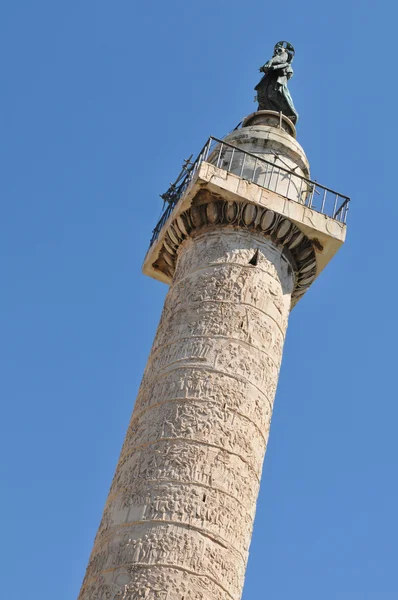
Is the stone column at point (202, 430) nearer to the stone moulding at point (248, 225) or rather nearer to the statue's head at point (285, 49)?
the stone moulding at point (248, 225)

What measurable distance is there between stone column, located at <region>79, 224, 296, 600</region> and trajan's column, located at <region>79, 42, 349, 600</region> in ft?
0.04

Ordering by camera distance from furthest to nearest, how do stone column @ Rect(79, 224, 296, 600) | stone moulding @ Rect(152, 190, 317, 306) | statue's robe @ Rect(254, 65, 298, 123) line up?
statue's robe @ Rect(254, 65, 298, 123)
stone moulding @ Rect(152, 190, 317, 306)
stone column @ Rect(79, 224, 296, 600)

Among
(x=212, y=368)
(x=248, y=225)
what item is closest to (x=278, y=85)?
(x=248, y=225)

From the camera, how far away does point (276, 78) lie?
11758mm

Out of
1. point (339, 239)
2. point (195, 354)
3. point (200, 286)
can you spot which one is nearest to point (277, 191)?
point (339, 239)

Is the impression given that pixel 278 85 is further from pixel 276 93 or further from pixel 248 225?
pixel 248 225

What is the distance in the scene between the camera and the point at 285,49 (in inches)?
484

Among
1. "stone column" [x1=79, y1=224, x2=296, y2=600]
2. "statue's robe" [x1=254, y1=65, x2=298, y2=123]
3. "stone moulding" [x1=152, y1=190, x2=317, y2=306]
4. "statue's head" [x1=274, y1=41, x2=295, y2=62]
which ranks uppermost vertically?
"statue's head" [x1=274, y1=41, x2=295, y2=62]

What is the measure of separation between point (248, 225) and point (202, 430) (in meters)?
2.42

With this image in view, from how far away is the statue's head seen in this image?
40.1ft

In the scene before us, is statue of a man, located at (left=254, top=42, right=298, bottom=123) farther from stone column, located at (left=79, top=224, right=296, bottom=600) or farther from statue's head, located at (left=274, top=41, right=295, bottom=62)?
stone column, located at (left=79, top=224, right=296, bottom=600)

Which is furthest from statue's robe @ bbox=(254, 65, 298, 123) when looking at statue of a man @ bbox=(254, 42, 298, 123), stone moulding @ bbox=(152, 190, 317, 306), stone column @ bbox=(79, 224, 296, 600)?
stone column @ bbox=(79, 224, 296, 600)

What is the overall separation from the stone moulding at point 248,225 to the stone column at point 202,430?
28 mm

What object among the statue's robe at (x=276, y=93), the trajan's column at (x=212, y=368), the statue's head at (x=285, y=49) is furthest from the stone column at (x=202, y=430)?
the statue's head at (x=285, y=49)
